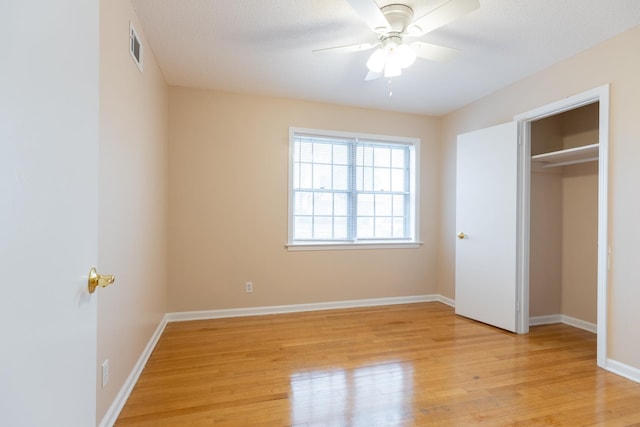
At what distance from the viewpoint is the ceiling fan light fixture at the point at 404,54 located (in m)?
2.21

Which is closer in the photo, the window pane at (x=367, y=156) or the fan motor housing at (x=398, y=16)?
the fan motor housing at (x=398, y=16)

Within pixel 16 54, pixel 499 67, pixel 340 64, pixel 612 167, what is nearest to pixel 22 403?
pixel 16 54

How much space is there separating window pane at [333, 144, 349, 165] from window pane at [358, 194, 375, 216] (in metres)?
0.52

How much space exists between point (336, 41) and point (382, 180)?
2.14 metres

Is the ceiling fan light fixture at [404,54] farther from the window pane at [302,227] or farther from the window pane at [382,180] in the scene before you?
the window pane at [302,227]

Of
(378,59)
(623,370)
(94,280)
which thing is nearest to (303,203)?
(378,59)

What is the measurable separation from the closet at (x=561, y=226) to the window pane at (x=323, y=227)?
2.35 m

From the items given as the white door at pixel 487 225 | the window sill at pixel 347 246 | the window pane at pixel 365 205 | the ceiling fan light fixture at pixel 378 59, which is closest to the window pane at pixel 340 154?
the window pane at pixel 365 205

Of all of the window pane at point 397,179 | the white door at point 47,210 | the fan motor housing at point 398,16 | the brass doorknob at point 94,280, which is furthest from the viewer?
the window pane at point 397,179

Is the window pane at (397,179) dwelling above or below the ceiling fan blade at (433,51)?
below

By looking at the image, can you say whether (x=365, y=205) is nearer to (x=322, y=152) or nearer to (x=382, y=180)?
(x=382, y=180)

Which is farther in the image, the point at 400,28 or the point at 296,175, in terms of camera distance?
the point at 296,175

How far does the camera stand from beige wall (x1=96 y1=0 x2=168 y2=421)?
1662 millimetres

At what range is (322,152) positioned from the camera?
409 cm
